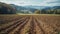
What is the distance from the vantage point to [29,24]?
270 centimetres

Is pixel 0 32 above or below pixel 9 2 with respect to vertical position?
below

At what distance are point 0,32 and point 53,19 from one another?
47.0 inches

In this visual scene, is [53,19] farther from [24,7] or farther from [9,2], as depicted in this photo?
[9,2]

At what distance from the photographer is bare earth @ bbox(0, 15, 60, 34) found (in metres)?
2.63

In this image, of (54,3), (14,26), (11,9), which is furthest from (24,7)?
(54,3)

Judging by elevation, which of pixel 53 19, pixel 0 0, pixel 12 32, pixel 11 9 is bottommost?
pixel 12 32

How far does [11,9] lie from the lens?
9.04 ft

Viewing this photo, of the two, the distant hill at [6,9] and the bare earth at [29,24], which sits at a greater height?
the distant hill at [6,9]

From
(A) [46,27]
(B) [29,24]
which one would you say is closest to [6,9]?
(B) [29,24]

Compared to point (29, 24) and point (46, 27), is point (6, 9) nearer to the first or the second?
point (29, 24)

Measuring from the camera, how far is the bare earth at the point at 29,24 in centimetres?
263

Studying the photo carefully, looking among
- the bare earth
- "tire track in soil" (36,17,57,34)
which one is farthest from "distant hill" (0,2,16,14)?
"tire track in soil" (36,17,57,34)

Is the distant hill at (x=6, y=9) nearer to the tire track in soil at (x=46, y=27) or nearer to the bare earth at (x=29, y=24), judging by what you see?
the bare earth at (x=29, y=24)

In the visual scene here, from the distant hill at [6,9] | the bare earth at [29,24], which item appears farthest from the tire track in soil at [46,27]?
the distant hill at [6,9]
